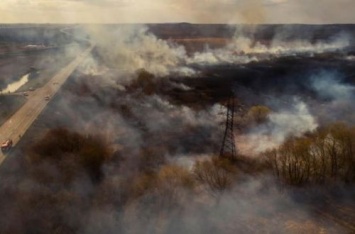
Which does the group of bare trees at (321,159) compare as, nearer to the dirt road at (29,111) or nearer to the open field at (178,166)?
the open field at (178,166)

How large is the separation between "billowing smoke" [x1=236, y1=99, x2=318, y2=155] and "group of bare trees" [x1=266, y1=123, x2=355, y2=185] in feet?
39.5

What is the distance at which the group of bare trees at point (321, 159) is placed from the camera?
53.4 metres

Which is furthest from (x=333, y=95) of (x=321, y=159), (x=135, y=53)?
(x=135, y=53)

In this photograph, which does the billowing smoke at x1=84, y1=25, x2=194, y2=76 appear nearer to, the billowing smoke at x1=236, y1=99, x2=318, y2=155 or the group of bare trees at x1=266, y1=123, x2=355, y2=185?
the billowing smoke at x1=236, y1=99, x2=318, y2=155

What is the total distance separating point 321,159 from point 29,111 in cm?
6076

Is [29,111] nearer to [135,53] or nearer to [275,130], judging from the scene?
[275,130]

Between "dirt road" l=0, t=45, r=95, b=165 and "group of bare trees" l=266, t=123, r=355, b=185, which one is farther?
"dirt road" l=0, t=45, r=95, b=165

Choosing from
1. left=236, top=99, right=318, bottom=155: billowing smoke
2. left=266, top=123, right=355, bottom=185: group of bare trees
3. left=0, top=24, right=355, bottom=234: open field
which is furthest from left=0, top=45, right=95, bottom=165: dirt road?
left=266, top=123, right=355, bottom=185: group of bare trees

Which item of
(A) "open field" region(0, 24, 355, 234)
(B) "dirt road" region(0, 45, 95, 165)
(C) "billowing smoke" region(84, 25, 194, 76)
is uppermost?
(C) "billowing smoke" region(84, 25, 194, 76)

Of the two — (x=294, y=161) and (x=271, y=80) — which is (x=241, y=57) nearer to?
(x=271, y=80)

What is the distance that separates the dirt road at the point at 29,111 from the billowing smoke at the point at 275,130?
41310 millimetres

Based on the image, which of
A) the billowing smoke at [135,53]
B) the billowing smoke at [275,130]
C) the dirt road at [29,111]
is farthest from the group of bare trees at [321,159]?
the billowing smoke at [135,53]

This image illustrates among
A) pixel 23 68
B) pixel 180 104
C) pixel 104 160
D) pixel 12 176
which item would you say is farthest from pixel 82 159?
pixel 23 68

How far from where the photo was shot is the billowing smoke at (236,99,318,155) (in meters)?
69.6
